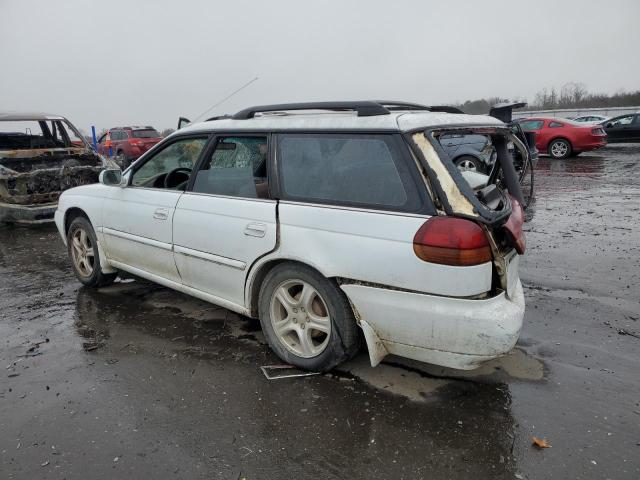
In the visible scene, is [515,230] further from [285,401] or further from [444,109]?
[285,401]

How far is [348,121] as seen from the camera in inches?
119

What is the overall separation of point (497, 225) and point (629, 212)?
6618 millimetres

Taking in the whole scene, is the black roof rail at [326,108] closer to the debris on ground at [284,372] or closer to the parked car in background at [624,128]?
the debris on ground at [284,372]

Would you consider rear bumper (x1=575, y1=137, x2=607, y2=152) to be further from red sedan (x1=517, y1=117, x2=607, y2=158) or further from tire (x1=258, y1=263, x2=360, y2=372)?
tire (x1=258, y1=263, x2=360, y2=372)

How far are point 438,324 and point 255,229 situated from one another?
1342mm

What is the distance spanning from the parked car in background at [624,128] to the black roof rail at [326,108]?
21.2 m

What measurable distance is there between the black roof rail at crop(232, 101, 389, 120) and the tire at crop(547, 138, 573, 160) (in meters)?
15.9

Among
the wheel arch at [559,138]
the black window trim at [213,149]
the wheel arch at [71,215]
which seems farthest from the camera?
the wheel arch at [559,138]

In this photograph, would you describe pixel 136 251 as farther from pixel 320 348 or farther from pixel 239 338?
pixel 320 348

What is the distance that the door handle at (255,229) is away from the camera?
126 inches

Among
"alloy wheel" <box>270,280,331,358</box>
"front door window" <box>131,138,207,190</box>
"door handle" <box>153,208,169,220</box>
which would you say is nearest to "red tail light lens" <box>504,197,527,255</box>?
"alloy wheel" <box>270,280,331,358</box>

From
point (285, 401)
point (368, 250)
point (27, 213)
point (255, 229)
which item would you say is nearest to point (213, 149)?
point (255, 229)

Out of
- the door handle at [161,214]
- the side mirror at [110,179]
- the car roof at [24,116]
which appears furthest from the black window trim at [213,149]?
the car roof at [24,116]

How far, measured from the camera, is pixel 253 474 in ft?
7.70
